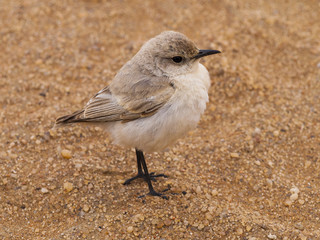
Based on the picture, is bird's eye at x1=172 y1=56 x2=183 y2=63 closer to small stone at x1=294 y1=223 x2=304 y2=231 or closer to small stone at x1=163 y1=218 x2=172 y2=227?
small stone at x1=163 y1=218 x2=172 y2=227

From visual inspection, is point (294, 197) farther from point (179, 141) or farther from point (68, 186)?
point (68, 186)

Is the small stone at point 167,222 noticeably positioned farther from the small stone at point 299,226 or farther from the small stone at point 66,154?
the small stone at point 66,154

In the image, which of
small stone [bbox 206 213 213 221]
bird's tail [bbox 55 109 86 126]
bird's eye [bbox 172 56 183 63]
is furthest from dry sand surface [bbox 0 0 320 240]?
bird's eye [bbox 172 56 183 63]

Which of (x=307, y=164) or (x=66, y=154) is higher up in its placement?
(x=66, y=154)

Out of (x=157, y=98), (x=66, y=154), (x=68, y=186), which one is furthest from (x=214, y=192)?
(x=66, y=154)

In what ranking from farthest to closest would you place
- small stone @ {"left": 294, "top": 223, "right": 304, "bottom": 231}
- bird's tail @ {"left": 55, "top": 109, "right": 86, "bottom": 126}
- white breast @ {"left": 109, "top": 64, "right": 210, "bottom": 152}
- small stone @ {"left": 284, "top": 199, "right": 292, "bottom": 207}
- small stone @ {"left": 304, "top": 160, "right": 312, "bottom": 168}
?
small stone @ {"left": 304, "top": 160, "right": 312, "bottom": 168} → small stone @ {"left": 284, "top": 199, "right": 292, "bottom": 207} → bird's tail @ {"left": 55, "top": 109, "right": 86, "bottom": 126} → small stone @ {"left": 294, "top": 223, "right": 304, "bottom": 231} → white breast @ {"left": 109, "top": 64, "right": 210, "bottom": 152}

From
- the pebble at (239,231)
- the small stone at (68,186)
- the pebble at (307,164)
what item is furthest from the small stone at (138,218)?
the pebble at (307,164)
